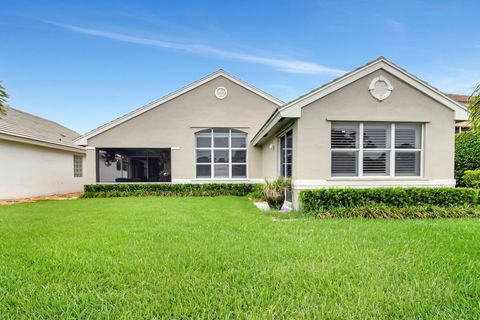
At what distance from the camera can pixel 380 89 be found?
9.17 meters

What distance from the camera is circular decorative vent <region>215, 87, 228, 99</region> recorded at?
16128 millimetres

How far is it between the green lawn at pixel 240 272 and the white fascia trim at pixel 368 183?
2.69 metres

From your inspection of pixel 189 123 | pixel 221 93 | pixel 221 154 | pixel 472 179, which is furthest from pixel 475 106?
pixel 189 123

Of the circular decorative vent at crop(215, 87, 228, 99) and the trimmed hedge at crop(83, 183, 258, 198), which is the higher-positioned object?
the circular decorative vent at crop(215, 87, 228, 99)

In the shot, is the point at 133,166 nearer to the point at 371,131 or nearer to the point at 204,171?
the point at 204,171

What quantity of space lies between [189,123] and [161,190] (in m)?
4.28

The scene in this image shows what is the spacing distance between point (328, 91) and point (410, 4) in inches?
330

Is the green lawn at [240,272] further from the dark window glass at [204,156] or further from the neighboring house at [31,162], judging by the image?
the neighboring house at [31,162]

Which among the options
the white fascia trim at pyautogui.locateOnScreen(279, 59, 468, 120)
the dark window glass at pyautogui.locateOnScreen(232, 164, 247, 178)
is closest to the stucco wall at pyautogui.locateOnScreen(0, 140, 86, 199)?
the dark window glass at pyautogui.locateOnScreen(232, 164, 247, 178)

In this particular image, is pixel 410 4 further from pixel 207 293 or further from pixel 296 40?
pixel 207 293

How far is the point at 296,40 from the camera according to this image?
17422 mm

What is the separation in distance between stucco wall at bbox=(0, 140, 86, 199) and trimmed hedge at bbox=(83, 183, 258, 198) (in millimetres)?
3742

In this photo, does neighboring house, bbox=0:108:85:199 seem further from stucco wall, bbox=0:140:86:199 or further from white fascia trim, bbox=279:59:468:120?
white fascia trim, bbox=279:59:468:120

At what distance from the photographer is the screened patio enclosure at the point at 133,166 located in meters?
20.3
